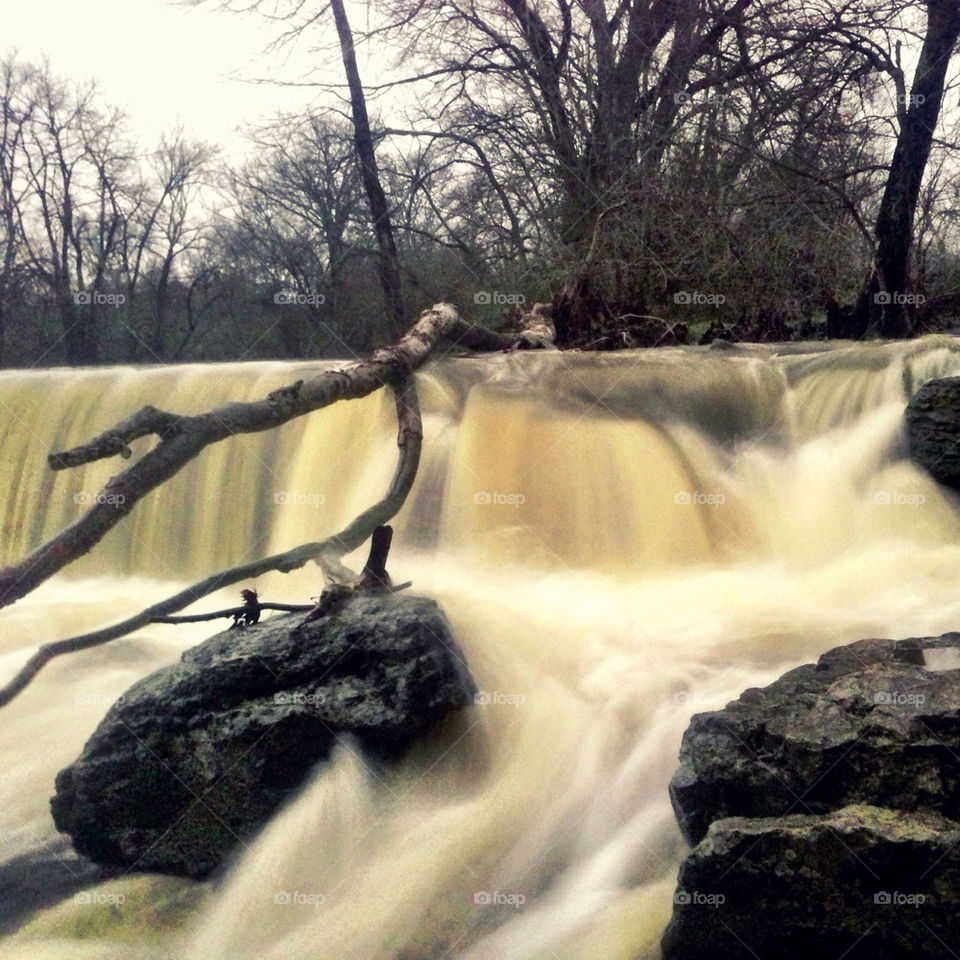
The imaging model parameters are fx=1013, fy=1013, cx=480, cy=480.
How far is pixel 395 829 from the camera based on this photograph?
369cm

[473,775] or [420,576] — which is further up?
[420,576]

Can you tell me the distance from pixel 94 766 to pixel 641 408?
164 inches

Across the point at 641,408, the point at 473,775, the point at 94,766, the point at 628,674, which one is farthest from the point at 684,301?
the point at 94,766

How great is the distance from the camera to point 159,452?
13.1 feet

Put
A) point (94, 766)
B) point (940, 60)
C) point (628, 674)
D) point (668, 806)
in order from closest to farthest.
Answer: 1. point (668, 806)
2. point (94, 766)
3. point (628, 674)
4. point (940, 60)

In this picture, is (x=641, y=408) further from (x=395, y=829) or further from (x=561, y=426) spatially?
(x=395, y=829)
